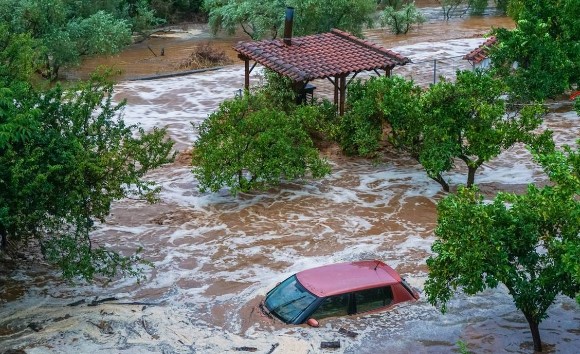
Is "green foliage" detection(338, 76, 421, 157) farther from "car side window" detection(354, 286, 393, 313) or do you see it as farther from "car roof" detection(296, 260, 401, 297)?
"car side window" detection(354, 286, 393, 313)

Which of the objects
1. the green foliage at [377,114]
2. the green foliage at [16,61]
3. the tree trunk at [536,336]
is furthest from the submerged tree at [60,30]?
the tree trunk at [536,336]

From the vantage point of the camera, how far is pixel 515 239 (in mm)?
11508

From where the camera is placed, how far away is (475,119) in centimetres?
1939

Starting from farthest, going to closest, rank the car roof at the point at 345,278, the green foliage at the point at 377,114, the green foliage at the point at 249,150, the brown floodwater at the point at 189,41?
the brown floodwater at the point at 189,41 → the green foliage at the point at 377,114 → the green foliage at the point at 249,150 → the car roof at the point at 345,278

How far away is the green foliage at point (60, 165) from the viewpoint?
43.3 ft

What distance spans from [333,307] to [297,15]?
2612cm

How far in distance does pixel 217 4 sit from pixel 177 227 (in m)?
28.8

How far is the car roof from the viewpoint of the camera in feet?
42.1

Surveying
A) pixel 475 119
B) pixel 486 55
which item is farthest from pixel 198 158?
pixel 486 55

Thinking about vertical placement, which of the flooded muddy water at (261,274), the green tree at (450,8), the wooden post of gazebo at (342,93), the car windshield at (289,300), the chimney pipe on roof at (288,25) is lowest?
the flooded muddy water at (261,274)

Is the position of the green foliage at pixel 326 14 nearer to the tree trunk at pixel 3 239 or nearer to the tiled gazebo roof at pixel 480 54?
the tiled gazebo roof at pixel 480 54

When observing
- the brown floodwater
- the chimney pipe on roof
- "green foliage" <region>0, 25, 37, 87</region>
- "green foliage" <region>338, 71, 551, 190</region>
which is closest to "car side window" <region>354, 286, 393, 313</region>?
"green foliage" <region>338, 71, 551, 190</region>

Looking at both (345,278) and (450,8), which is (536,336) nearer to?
(345,278)

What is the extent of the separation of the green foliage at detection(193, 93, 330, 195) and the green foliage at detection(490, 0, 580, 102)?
8.28m
